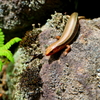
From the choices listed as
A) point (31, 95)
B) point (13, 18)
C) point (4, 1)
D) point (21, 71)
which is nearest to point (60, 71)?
point (31, 95)

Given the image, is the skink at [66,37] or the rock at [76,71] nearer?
the rock at [76,71]

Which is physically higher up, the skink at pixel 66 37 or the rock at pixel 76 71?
the skink at pixel 66 37

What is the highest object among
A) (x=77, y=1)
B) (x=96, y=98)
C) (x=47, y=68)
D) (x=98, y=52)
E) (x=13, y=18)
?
(x=77, y=1)

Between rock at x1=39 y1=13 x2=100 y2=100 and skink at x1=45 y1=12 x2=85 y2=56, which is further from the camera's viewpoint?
skink at x1=45 y1=12 x2=85 y2=56

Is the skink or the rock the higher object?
the skink

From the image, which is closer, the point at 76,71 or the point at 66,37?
the point at 76,71

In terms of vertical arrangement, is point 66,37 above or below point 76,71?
above

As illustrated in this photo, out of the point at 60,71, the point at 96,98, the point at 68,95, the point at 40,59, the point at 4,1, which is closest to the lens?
the point at 96,98

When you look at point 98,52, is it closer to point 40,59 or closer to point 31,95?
point 40,59
